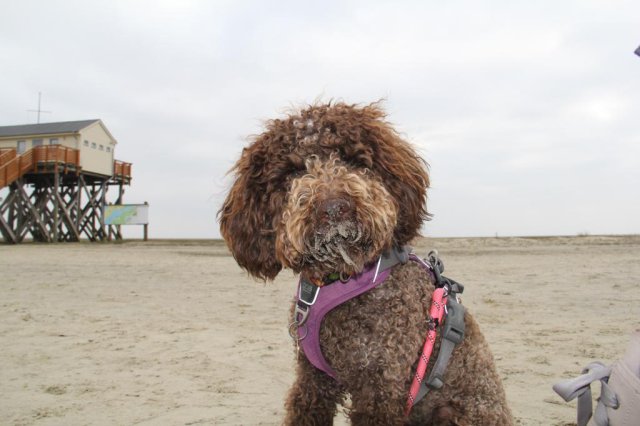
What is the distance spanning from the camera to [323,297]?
268 centimetres

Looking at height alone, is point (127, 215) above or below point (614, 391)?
above

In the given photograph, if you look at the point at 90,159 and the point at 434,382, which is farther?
the point at 90,159

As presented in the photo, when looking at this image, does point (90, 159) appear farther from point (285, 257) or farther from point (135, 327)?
point (285, 257)

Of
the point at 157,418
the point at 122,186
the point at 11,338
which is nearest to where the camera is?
the point at 157,418

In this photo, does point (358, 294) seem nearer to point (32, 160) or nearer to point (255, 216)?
point (255, 216)

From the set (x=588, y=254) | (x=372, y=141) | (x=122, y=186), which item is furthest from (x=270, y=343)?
(x=122, y=186)

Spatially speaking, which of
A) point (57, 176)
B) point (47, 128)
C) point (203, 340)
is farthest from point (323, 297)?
point (47, 128)

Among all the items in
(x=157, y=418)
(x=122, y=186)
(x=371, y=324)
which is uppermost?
(x=122, y=186)

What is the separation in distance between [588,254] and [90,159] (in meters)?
32.8

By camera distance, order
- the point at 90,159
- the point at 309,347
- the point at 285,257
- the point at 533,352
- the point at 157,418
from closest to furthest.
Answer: the point at 285,257 < the point at 309,347 < the point at 157,418 < the point at 533,352 < the point at 90,159

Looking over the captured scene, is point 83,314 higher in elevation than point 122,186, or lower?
lower

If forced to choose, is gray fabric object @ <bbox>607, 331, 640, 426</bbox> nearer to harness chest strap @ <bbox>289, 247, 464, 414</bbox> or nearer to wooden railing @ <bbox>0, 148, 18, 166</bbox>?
harness chest strap @ <bbox>289, 247, 464, 414</bbox>

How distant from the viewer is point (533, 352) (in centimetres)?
591

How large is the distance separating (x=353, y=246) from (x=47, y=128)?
44.1 m
